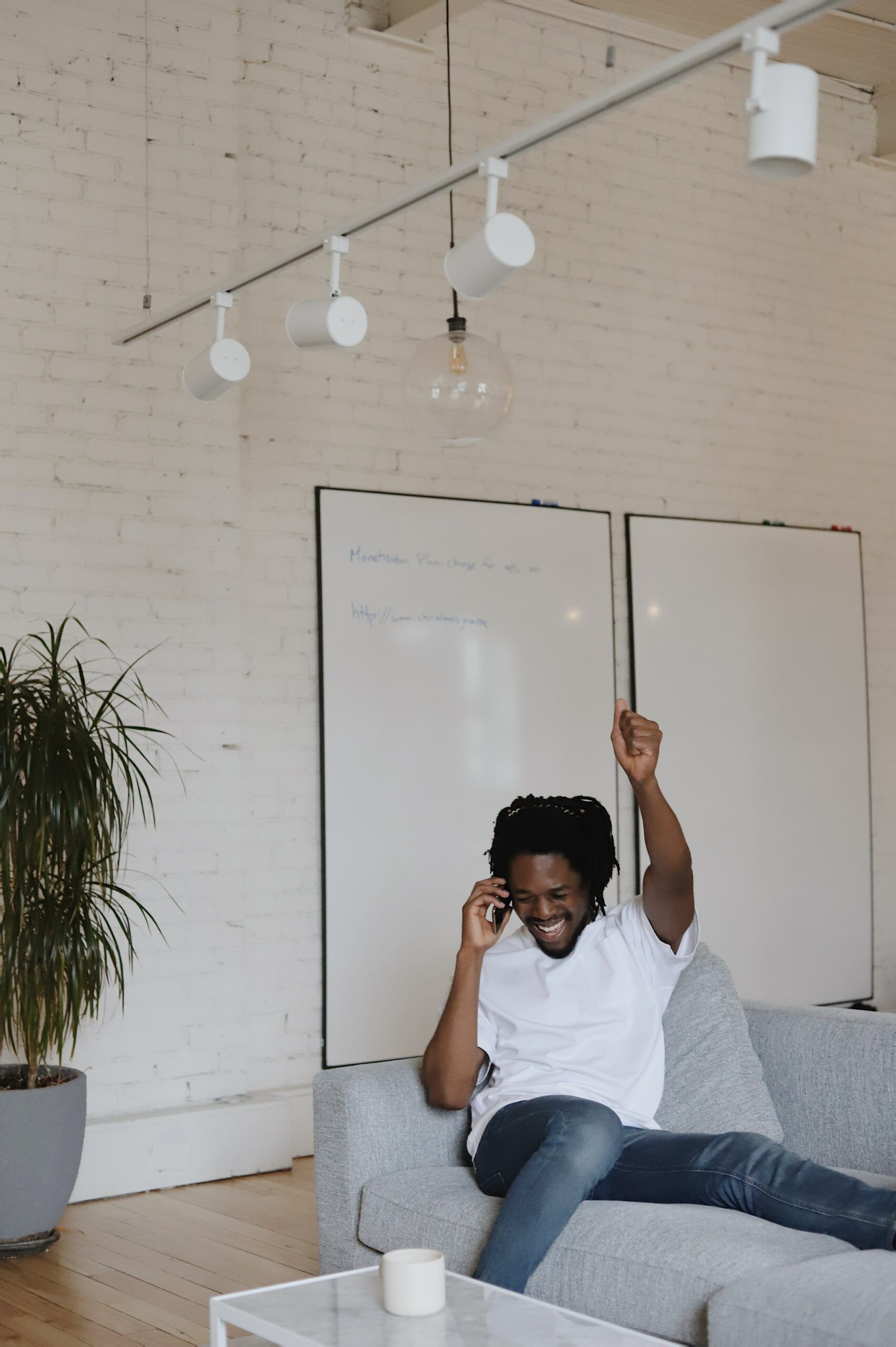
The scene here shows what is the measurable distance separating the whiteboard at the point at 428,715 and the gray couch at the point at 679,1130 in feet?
5.65

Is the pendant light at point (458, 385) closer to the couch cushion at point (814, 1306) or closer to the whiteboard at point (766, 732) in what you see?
the couch cushion at point (814, 1306)

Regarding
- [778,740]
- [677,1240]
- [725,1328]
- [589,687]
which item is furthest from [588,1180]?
[778,740]

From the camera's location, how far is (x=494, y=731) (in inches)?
190

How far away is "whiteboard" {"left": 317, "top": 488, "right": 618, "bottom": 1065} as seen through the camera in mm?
4484

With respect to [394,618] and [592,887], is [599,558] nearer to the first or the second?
[394,618]

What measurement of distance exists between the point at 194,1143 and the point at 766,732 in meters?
2.71

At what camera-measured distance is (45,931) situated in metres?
3.41

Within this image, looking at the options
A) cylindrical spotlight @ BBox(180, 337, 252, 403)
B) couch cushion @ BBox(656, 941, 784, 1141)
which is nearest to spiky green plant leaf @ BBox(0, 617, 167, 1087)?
cylindrical spotlight @ BBox(180, 337, 252, 403)

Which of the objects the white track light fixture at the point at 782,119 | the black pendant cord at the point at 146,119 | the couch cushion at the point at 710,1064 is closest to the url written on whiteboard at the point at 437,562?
the black pendant cord at the point at 146,119

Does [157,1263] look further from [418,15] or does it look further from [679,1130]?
[418,15]

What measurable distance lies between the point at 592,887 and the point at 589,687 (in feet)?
7.93

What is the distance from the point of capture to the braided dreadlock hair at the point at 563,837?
8.63 feet

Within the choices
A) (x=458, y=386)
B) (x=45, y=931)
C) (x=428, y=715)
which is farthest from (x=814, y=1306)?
(x=428, y=715)

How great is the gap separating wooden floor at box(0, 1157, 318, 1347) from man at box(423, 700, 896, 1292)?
818mm
